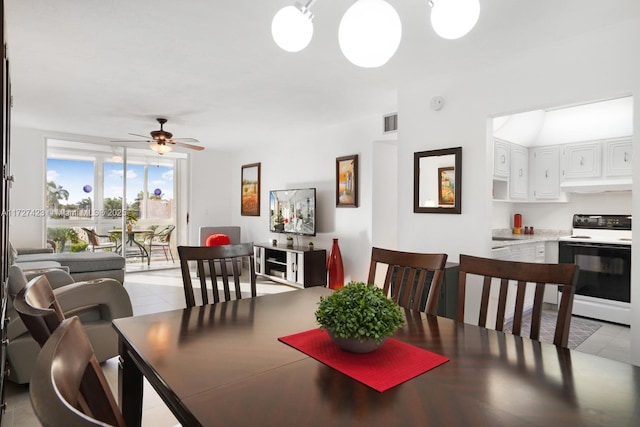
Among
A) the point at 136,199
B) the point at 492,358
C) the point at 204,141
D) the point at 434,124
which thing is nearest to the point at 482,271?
the point at 492,358

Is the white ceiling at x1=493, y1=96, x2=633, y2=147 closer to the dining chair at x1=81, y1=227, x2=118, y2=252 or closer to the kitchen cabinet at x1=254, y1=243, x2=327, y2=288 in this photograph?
the kitchen cabinet at x1=254, y1=243, x2=327, y2=288

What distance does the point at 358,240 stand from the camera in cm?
536

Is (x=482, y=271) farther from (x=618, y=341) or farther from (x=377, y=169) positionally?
(x=377, y=169)

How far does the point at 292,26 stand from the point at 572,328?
4.21m

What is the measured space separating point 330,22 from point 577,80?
5.95ft

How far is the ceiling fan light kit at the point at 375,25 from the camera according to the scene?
121 cm

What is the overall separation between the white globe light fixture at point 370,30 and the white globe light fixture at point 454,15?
0.64 ft

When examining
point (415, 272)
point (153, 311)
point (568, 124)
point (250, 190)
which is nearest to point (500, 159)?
point (568, 124)

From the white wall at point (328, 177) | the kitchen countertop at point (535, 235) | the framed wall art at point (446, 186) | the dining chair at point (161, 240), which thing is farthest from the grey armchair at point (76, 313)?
the dining chair at point (161, 240)

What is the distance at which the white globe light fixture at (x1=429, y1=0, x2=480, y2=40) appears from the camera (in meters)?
1.29

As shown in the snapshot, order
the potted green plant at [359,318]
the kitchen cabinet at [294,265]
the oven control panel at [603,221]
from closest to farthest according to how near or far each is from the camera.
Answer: the potted green plant at [359,318]
the oven control panel at [603,221]
the kitchen cabinet at [294,265]

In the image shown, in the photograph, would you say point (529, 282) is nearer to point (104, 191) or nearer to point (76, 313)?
point (76, 313)

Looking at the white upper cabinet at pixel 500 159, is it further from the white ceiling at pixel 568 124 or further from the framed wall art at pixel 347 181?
the framed wall art at pixel 347 181

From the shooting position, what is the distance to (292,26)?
1446 millimetres
